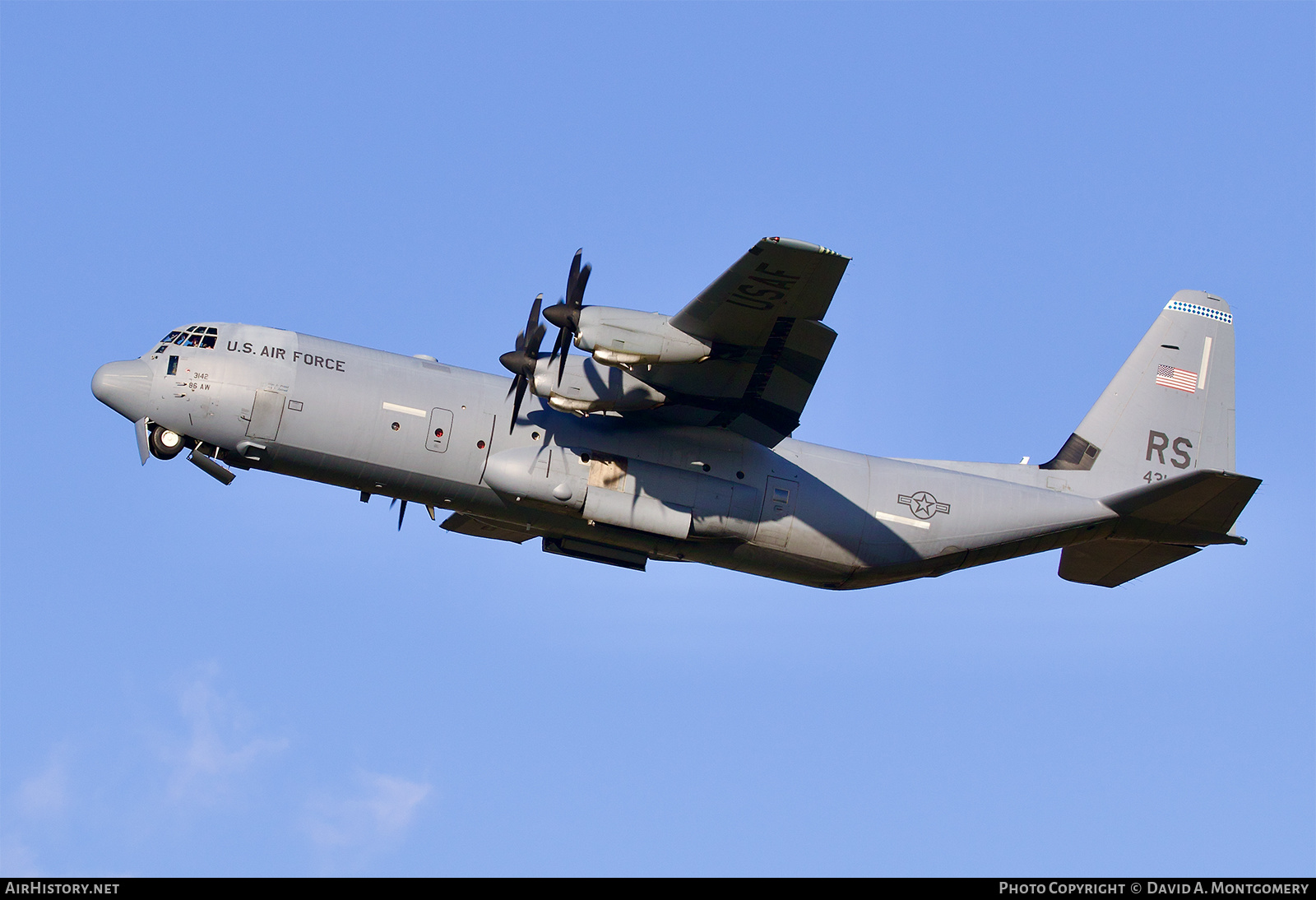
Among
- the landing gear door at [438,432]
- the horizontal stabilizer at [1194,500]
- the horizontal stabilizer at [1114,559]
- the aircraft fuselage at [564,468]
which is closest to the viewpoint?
the aircraft fuselage at [564,468]

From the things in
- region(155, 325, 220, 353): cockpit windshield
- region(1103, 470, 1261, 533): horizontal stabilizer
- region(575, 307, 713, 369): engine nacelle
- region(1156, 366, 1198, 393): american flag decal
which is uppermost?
region(1156, 366, 1198, 393): american flag decal

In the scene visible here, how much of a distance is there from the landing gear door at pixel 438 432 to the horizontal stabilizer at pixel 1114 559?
13426 mm

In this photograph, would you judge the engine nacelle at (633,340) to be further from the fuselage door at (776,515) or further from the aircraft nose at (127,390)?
the aircraft nose at (127,390)

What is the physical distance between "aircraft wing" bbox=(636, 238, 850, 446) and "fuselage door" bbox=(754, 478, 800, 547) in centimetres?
89

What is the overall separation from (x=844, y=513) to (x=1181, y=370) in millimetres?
8871

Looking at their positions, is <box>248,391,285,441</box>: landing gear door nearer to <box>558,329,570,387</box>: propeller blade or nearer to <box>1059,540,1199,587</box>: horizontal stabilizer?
<box>558,329,570,387</box>: propeller blade

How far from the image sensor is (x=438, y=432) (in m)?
23.0

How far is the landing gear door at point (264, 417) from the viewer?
22.5 meters

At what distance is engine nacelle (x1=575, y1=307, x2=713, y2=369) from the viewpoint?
20.5m

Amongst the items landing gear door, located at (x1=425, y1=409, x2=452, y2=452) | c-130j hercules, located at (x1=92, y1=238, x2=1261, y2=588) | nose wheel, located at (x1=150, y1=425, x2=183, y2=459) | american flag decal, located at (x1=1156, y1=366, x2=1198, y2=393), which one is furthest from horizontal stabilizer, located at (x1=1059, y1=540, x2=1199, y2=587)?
nose wheel, located at (x1=150, y1=425, x2=183, y2=459)

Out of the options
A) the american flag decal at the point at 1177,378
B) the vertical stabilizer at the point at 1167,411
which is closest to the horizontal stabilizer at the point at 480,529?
the vertical stabilizer at the point at 1167,411
